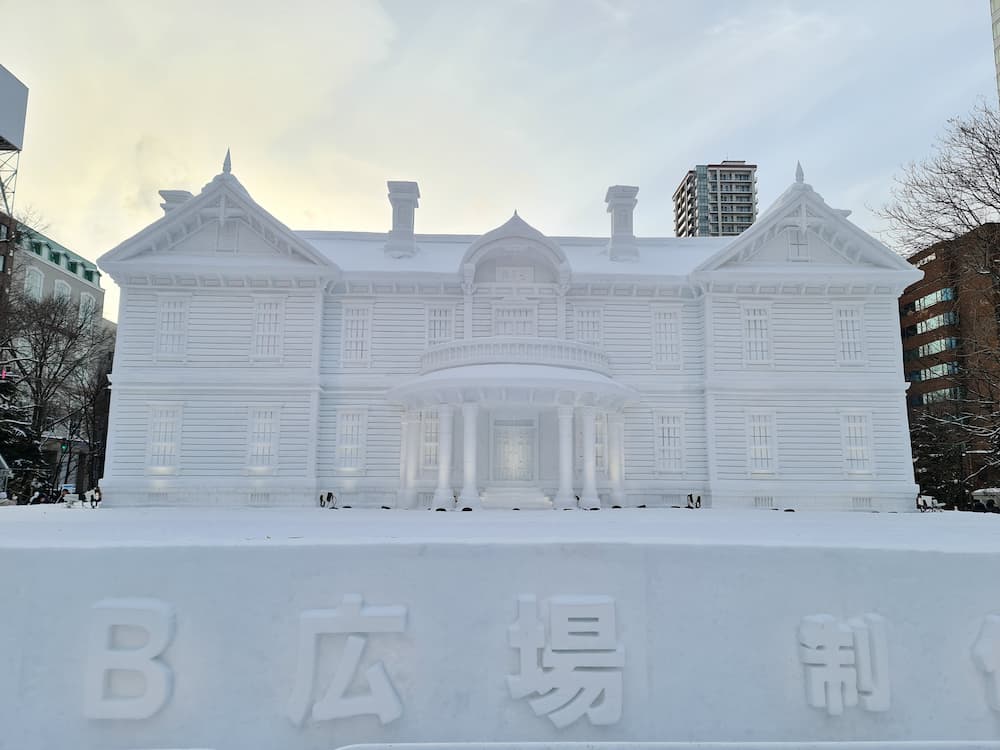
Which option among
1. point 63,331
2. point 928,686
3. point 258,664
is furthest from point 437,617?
point 63,331

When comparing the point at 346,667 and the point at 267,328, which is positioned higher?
the point at 267,328

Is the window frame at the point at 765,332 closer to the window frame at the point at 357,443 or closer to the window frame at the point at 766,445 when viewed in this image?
the window frame at the point at 766,445

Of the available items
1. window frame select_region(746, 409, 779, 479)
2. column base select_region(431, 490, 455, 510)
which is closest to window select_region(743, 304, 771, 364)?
window frame select_region(746, 409, 779, 479)

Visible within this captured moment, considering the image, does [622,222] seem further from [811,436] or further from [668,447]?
[811,436]

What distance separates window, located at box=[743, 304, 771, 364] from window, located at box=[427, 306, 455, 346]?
415 inches

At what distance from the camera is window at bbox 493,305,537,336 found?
2256 centimetres

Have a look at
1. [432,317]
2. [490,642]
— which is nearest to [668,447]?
[432,317]

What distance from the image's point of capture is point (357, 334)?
74.1 feet

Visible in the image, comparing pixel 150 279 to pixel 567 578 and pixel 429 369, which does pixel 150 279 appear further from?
pixel 567 578

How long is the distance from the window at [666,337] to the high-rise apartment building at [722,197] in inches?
4278

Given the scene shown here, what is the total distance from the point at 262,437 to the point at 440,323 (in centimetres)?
732

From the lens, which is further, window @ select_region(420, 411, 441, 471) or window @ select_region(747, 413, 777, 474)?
window @ select_region(747, 413, 777, 474)

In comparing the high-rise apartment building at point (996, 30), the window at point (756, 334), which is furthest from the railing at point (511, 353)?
the high-rise apartment building at point (996, 30)

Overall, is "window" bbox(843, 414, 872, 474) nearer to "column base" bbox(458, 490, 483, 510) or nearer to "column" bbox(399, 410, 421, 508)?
"column base" bbox(458, 490, 483, 510)
